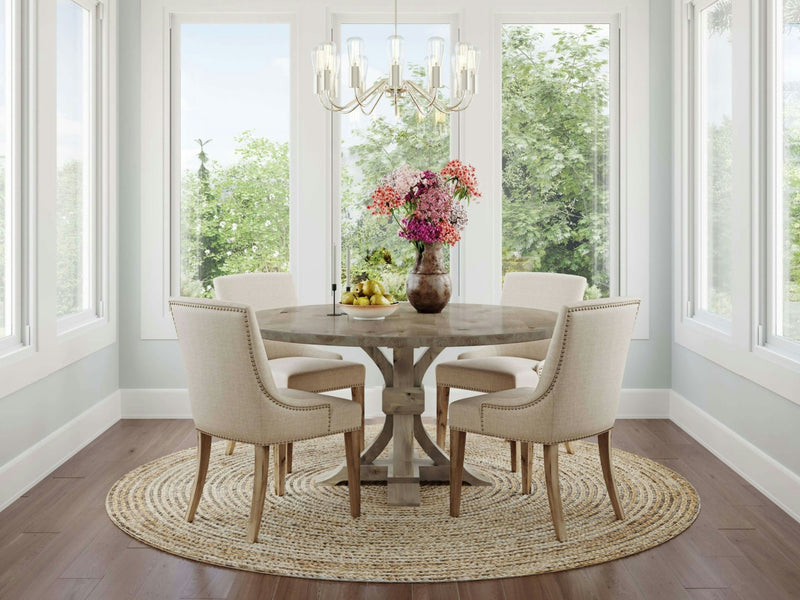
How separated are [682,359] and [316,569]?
2.88 m

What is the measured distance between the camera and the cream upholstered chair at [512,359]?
3572 mm

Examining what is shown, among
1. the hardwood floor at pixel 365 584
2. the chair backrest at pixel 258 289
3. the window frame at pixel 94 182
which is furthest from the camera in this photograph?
the window frame at pixel 94 182

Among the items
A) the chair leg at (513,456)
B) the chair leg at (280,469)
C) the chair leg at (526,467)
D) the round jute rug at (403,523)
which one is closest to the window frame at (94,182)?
the round jute rug at (403,523)

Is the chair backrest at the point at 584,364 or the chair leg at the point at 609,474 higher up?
the chair backrest at the point at 584,364

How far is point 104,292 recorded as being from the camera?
4648mm

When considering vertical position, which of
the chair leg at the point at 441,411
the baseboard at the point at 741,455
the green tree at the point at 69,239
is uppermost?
the green tree at the point at 69,239

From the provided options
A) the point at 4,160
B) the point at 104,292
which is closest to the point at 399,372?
the point at 4,160

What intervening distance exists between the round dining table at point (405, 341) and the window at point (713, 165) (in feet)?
3.96

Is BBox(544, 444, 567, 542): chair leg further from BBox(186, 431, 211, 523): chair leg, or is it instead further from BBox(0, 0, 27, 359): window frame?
BBox(0, 0, 27, 359): window frame

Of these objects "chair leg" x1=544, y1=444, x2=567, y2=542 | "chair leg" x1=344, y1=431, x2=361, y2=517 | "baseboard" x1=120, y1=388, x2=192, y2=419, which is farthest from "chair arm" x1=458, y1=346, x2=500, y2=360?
"baseboard" x1=120, y1=388, x2=192, y2=419

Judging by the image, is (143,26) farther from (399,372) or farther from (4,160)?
(399,372)

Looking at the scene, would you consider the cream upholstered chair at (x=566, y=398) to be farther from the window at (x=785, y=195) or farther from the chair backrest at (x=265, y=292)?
the chair backrest at (x=265, y=292)

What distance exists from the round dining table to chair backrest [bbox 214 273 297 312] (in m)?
0.40

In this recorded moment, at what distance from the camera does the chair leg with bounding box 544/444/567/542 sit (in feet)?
9.36
